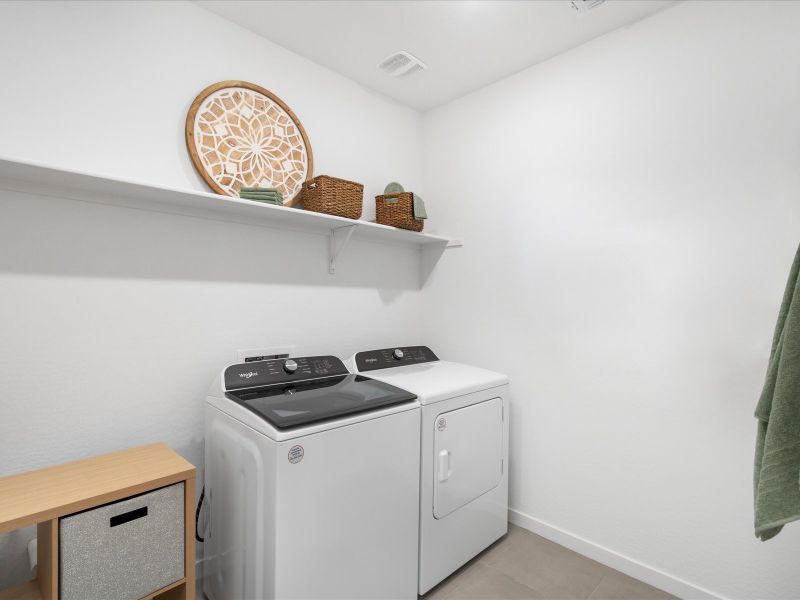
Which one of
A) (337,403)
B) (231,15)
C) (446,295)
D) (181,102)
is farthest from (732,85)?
(181,102)

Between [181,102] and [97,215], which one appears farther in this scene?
[181,102]

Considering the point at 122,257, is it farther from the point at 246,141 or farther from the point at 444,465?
the point at 444,465

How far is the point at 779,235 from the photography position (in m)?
1.52

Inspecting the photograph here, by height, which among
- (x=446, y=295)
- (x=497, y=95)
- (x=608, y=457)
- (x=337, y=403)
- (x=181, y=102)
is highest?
(x=497, y=95)

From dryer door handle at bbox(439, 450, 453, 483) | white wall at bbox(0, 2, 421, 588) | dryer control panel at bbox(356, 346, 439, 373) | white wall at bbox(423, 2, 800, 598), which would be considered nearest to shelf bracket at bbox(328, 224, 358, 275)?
white wall at bbox(0, 2, 421, 588)

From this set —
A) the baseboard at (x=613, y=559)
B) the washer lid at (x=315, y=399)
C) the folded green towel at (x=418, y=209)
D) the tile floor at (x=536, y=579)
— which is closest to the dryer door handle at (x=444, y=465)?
the washer lid at (x=315, y=399)

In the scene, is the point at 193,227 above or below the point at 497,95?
below

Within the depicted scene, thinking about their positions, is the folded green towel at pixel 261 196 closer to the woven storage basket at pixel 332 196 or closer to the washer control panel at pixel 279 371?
the woven storage basket at pixel 332 196

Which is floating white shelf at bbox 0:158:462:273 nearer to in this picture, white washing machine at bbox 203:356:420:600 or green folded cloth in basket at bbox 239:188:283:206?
green folded cloth in basket at bbox 239:188:283:206

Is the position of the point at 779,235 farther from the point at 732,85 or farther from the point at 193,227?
the point at 193,227

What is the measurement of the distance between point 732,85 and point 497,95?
3.78 ft

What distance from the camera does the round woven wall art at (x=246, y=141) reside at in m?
1.80

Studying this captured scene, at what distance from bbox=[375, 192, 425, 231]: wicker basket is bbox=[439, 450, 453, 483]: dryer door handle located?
1.24 metres

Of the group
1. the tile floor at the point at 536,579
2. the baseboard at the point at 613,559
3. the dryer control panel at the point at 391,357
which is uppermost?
the dryer control panel at the point at 391,357
